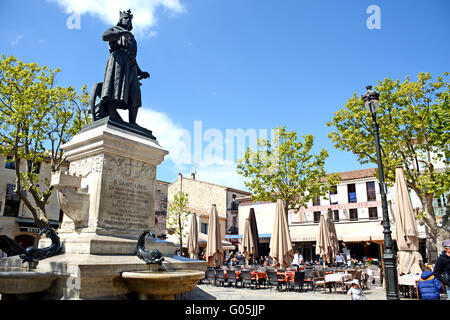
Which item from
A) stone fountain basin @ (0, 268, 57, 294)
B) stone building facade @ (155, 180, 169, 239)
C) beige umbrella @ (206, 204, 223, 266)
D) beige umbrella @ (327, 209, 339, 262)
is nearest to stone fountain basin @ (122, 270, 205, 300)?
stone fountain basin @ (0, 268, 57, 294)

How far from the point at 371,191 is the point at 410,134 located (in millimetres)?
19844

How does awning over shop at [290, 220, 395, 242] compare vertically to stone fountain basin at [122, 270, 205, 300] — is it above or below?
above

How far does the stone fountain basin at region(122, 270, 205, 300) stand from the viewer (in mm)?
4480

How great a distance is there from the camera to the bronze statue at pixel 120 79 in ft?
22.9

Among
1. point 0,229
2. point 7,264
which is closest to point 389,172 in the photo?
point 7,264

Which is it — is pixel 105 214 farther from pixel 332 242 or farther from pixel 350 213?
pixel 350 213

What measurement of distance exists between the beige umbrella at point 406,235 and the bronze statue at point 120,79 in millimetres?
9153

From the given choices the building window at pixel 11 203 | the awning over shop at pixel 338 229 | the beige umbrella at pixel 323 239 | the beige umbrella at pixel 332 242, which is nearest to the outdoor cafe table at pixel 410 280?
the beige umbrella at pixel 323 239

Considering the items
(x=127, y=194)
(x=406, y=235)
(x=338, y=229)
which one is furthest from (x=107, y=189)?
(x=338, y=229)

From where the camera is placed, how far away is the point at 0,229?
24312 millimetres

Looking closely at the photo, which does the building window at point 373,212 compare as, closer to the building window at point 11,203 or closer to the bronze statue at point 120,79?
the bronze statue at point 120,79

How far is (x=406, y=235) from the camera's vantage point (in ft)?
Answer: 35.0

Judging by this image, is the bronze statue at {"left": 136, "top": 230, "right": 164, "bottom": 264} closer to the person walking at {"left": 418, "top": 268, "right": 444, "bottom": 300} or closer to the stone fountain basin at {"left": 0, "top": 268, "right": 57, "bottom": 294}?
the stone fountain basin at {"left": 0, "top": 268, "right": 57, "bottom": 294}

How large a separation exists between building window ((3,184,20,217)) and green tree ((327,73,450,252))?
24.3 meters
